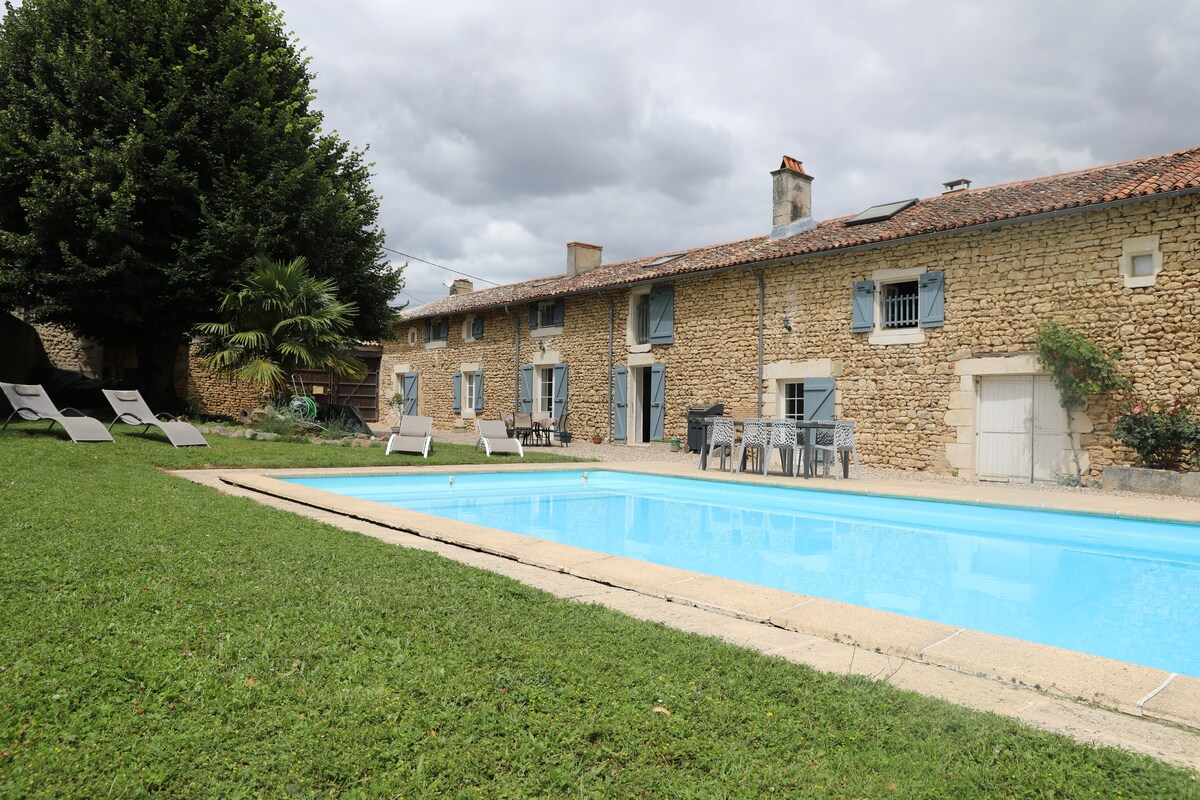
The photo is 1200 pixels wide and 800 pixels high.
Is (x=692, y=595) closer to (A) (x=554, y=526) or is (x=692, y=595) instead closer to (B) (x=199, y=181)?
(A) (x=554, y=526)

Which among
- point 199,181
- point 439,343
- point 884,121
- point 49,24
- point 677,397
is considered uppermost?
point 49,24

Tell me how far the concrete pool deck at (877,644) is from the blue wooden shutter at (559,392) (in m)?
13.2

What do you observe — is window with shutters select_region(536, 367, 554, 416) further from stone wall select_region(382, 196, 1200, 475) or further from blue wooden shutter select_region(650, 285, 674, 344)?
blue wooden shutter select_region(650, 285, 674, 344)

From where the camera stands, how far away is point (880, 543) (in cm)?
644

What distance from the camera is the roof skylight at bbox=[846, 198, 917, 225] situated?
14.2 metres

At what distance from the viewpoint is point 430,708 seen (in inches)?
84.1

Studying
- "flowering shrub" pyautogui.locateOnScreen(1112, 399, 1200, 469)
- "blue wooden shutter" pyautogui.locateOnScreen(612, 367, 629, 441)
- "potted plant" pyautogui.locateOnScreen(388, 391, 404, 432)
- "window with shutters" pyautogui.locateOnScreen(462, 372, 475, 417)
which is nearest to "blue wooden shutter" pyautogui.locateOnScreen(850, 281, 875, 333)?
"flowering shrub" pyautogui.locateOnScreen(1112, 399, 1200, 469)

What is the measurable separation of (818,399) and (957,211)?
3988 millimetres

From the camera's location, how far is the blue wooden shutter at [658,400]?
1630 cm

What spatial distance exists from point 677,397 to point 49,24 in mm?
13437

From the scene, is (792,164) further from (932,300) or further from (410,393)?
(410,393)

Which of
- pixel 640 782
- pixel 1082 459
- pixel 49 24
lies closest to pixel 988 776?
pixel 640 782

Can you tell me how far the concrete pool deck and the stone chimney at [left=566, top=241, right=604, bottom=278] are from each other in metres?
16.5

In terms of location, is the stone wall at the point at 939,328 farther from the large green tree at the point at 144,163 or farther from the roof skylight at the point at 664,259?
the large green tree at the point at 144,163
